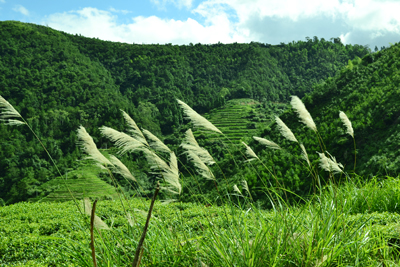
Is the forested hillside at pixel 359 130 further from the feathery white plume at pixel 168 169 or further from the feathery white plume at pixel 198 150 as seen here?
the feathery white plume at pixel 168 169

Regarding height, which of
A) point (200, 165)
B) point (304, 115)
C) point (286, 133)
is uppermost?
point (304, 115)

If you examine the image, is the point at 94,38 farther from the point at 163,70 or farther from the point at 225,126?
the point at 225,126

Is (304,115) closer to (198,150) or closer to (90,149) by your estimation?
(198,150)

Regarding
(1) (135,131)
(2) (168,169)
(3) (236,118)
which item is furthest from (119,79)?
(2) (168,169)

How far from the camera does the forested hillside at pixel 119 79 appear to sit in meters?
65.2

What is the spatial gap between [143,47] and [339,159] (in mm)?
114126

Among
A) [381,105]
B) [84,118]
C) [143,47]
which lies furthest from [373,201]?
[143,47]

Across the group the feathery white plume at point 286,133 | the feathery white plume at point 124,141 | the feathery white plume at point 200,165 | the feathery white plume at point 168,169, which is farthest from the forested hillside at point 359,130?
the feathery white plume at point 124,141

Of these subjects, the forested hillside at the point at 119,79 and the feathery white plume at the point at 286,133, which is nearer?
the feathery white plume at the point at 286,133

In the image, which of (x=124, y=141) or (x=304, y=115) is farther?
(x=304, y=115)

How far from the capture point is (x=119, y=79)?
10500 cm

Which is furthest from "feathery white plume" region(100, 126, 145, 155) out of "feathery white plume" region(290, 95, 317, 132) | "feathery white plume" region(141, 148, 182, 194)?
"feathery white plume" region(290, 95, 317, 132)

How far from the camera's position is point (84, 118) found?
7456 cm

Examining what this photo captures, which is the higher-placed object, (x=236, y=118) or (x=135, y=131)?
(x=236, y=118)
